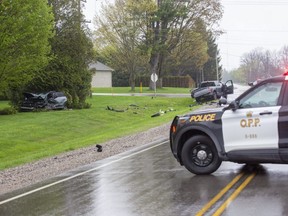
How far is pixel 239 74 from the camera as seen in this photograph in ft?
586

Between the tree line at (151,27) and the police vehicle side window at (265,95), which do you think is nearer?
the police vehicle side window at (265,95)

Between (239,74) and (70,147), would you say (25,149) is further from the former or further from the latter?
(239,74)

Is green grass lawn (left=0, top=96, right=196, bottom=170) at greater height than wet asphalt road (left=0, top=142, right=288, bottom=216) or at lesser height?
lesser

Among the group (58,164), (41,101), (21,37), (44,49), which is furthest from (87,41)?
(58,164)

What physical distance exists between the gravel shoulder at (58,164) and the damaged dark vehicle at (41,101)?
50.2 ft

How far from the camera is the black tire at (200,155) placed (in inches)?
364

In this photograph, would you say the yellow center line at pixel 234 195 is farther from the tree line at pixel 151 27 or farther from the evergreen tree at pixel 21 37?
the tree line at pixel 151 27

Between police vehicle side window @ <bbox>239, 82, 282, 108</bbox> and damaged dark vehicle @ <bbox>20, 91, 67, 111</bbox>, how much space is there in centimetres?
2545

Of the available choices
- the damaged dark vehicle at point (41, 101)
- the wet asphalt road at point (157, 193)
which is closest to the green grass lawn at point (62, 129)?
the damaged dark vehicle at point (41, 101)

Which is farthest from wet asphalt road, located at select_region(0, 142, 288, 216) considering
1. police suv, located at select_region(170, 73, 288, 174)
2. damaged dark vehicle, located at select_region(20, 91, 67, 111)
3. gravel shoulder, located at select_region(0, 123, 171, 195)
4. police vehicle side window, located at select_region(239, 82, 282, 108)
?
damaged dark vehicle, located at select_region(20, 91, 67, 111)

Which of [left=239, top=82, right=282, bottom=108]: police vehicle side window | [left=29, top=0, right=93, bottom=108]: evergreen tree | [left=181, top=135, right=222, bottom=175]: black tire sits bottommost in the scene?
[left=181, top=135, right=222, bottom=175]: black tire

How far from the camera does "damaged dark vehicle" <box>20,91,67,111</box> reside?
3262 cm

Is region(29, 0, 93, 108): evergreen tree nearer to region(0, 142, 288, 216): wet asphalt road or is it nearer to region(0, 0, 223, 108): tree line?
region(0, 0, 223, 108): tree line

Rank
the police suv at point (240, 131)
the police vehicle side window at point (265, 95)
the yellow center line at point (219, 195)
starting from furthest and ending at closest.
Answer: the police vehicle side window at point (265, 95), the police suv at point (240, 131), the yellow center line at point (219, 195)
